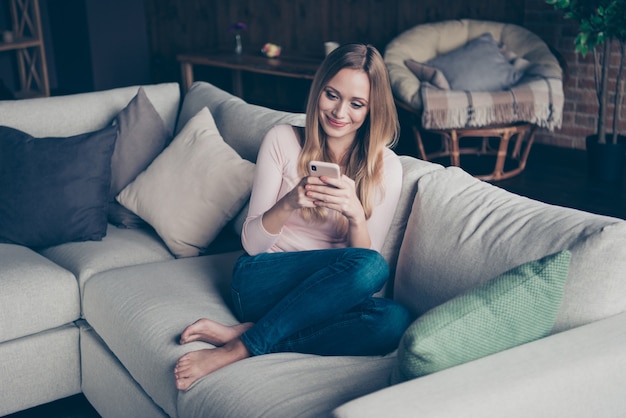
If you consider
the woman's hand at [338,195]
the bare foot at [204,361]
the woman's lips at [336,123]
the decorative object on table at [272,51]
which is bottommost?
the bare foot at [204,361]

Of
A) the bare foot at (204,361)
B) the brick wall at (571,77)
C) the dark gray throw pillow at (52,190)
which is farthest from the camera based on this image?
the brick wall at (571,77)

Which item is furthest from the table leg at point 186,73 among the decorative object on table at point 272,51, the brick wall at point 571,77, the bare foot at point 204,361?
the bare foot at point 204,361

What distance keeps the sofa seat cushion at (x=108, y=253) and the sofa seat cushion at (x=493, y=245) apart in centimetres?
91

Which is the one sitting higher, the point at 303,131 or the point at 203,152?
the point at 303,131

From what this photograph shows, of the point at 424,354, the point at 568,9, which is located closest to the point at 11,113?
the point at 424,354

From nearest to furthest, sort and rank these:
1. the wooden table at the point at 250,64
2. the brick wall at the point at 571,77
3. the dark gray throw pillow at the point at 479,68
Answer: the dark gray throw pillow at the point at 479,68 < the brick wall at the point at 571,77 < the wooden table at the point at 250,64

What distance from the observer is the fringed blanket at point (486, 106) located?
14.4ft

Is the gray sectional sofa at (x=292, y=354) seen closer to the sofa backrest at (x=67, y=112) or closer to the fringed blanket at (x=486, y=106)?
the sofa backrest at (x=67, y=112)

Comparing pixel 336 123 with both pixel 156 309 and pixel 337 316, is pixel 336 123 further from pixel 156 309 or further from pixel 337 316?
pixel 156 309

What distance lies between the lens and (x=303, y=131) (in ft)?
7.20

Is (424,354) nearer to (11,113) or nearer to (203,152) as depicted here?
(203,152)

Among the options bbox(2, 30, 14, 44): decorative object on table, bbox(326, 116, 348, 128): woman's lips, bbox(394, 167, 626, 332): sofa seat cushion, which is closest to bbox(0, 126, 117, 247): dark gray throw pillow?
bbox(326, 116, 348, 128): woman's lips

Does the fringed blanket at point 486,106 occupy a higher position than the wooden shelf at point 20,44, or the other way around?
the wooden shelf at point 20,44

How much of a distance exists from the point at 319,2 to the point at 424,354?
5.13 meters
